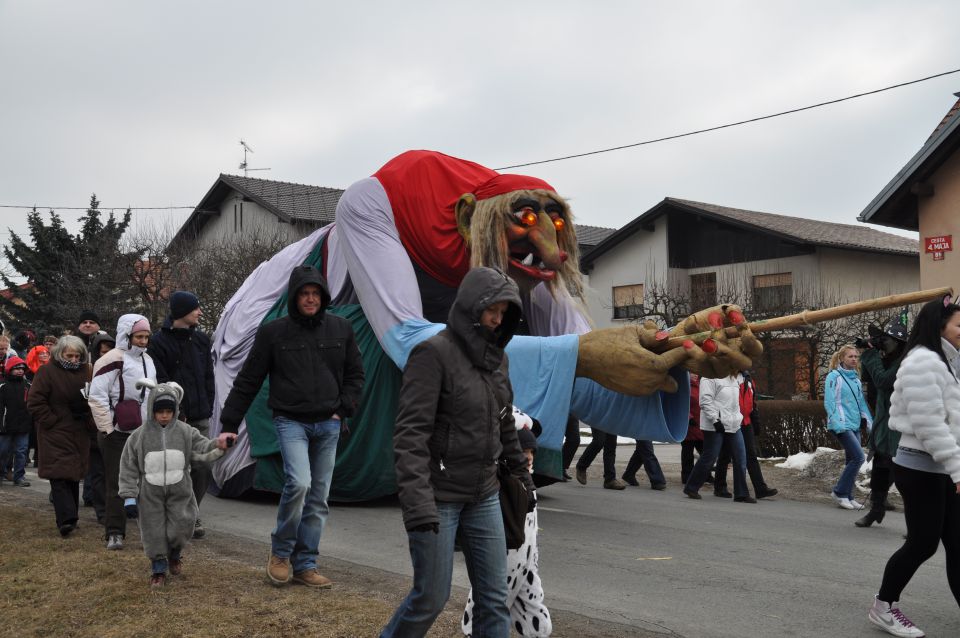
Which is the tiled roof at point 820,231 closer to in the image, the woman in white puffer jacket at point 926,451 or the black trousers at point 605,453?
the black trousers at point 605,453

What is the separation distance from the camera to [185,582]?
5.86m

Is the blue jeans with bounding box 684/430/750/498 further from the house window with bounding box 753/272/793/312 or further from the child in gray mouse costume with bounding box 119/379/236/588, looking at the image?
the house window with bounding box 753/272/793/312

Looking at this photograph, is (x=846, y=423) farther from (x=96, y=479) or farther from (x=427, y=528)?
(x=427, y=528)

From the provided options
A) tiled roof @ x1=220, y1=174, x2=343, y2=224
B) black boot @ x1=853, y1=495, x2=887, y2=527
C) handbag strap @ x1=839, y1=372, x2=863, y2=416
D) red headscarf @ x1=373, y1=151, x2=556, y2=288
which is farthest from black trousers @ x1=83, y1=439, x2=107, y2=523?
tiled roof @ x1=220, y1=174, x2=343, y2=224

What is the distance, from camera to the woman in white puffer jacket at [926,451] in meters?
4.97

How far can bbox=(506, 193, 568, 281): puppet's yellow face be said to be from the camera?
7.71 m

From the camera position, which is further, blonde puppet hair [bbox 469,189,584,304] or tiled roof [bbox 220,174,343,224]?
tiled roof [bbox 220,174,343,224]

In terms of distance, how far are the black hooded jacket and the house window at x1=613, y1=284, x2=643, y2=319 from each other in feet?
90.9

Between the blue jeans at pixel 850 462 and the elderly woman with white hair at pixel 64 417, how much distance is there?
292 inches

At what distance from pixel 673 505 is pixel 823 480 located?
307 cm

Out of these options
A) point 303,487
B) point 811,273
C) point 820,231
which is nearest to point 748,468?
point 303,487

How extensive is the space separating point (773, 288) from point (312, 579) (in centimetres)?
2456

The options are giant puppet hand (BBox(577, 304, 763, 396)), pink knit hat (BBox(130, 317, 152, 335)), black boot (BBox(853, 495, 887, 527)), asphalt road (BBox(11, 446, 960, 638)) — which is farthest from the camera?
black boot (BBox(853, 495, 887, 527))

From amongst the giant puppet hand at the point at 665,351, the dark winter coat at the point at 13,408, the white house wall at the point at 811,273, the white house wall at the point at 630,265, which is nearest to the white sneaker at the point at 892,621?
the giant puppet hand at the point at 665,351
